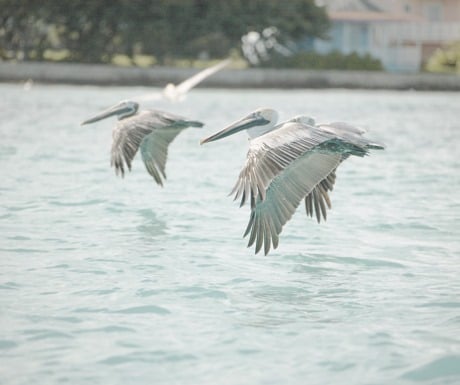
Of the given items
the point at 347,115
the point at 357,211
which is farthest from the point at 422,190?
the point at 347,115

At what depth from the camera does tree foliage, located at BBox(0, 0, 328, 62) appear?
Result: 43.6m

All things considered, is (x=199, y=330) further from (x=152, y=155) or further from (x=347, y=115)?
(x=347, y=115)

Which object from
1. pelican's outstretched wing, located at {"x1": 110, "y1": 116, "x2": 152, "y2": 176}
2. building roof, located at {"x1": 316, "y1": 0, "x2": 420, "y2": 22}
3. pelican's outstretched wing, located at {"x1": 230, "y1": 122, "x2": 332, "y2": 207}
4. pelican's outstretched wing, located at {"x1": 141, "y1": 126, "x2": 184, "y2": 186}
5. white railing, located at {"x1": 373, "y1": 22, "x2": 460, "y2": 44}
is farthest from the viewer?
white railing, located at {"x1": 373, "y1": 22, "x2": 460, "y2": 44}

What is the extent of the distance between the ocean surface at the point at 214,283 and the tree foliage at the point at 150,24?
29.6 m

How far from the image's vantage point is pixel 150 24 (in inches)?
1706

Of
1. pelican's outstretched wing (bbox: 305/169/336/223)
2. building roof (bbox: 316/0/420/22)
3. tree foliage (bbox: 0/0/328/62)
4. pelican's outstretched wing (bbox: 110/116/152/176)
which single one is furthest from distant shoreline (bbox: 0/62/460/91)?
pelican's outstretched wing (bbox: 305/169/336/223)

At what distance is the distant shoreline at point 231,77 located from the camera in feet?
137

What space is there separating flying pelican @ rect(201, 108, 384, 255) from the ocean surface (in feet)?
1.85

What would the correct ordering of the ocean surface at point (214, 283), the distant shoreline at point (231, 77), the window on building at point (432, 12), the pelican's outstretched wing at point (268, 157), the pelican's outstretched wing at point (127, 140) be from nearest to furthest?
the ocean surface at point (214, 283) → the pelican's outstretched wing at point (268, 157) → the pelican's outstretched wing at point (127, 140) → the distant shoreline at point (231, 77) → the window on building at point (432, 12)

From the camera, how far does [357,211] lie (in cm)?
1097

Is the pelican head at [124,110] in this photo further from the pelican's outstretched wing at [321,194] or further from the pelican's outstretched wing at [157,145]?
the pelican's outstretched wing at [321,194]

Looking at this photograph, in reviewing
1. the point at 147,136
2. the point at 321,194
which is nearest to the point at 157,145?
the point at 147,136

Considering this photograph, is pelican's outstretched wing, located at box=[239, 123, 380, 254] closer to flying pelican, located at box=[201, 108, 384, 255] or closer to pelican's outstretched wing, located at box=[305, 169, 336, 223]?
flying pelican, located at box=[201, 108, 384, 255]

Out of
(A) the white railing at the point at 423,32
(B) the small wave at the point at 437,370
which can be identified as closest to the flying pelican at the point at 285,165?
(B) the small wave at the point at 437,370
